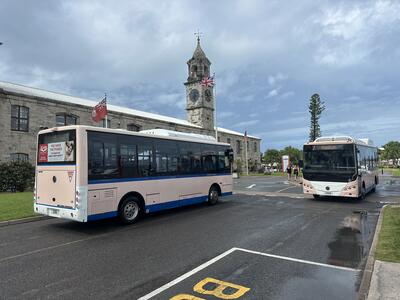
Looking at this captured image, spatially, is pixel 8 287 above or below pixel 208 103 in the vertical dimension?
below

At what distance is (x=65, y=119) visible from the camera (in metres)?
32.7

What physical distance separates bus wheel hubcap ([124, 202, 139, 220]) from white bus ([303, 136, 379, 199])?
31.5 feet

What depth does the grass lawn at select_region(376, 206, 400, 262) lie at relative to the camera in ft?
20.0

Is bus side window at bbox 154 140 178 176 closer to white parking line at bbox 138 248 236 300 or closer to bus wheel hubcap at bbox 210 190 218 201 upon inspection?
bus wheel hubcap at bbox 210 190 218 201

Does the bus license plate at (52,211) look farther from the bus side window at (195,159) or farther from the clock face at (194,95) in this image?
the clock face at (194,95)

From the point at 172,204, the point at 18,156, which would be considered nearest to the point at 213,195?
the point at 172,204

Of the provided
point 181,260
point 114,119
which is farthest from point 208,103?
point 181,260

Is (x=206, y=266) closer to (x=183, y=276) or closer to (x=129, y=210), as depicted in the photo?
(x=183, y=276)

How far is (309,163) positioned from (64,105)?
1022 inches

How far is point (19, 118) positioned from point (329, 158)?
26343 millimetres

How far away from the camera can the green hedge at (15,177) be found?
20.9 m

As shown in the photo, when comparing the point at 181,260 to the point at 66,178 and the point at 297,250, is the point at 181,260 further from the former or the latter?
the point at 66,178

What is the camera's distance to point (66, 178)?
914 cm

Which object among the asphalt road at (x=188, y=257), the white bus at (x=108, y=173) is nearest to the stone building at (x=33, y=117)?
the asphalt road at (x=188, y=257)
